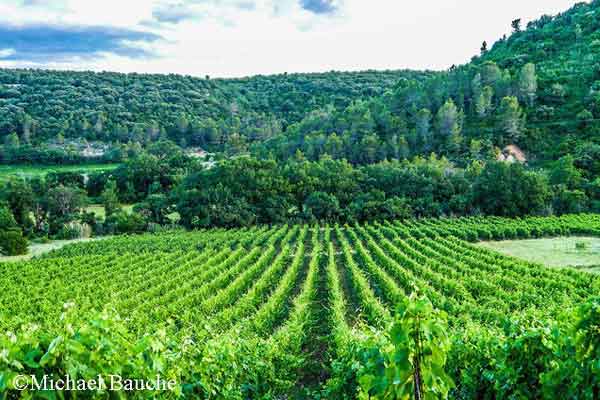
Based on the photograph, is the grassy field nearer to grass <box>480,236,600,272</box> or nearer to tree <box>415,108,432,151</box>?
tree <box>415,108,432,151</box>

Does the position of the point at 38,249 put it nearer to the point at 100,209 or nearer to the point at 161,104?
the point at 100,209

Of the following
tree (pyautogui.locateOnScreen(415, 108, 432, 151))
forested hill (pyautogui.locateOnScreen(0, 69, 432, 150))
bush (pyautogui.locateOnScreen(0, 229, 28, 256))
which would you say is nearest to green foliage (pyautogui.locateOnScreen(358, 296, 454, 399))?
bush (pyautogui.locateOnScreen(0, 229, 28, 256))

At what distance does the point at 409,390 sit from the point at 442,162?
62.5m

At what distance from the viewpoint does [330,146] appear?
79125 mm

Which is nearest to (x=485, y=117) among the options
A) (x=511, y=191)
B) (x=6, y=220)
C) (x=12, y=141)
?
(x=511, y=191)

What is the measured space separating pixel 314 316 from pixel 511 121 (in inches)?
2438

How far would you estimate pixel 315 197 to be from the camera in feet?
190

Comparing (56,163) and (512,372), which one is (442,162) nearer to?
(512,372)

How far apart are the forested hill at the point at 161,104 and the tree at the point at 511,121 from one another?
56.4 metres

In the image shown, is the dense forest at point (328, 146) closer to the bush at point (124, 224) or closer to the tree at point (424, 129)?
the bush at point (124, 224)

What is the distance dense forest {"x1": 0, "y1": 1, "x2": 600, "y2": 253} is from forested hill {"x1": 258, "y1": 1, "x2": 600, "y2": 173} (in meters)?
0.29

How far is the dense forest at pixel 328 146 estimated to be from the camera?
55.6 metres


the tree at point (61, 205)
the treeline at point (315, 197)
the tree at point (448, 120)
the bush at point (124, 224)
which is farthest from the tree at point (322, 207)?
the tree at point (61, 205)

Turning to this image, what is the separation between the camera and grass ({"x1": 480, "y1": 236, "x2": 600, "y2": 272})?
101 ft
